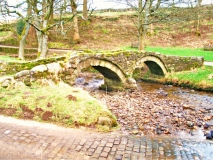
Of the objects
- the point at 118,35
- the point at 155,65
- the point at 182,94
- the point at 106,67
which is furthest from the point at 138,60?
the point at 118,35

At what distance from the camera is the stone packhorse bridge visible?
961 centimetres

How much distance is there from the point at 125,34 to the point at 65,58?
1971 cm

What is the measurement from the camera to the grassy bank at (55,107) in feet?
22.2

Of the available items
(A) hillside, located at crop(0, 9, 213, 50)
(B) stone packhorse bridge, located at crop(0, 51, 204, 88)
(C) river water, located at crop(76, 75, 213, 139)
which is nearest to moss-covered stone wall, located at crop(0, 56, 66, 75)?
(B) stone packhorse bridge, located at crop(0, 51, 204, 88)

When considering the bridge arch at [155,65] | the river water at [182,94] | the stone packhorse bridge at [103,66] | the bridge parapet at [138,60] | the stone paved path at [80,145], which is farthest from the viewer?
the bridge arch at [155,65]

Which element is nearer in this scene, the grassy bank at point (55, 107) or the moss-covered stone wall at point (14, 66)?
the grassy bank at point (55, 107)

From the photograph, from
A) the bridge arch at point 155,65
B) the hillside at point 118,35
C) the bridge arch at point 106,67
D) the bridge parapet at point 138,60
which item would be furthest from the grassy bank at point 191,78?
the hillside at point 118,35

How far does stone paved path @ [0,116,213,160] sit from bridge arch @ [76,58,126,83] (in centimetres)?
620

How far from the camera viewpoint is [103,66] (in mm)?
13648

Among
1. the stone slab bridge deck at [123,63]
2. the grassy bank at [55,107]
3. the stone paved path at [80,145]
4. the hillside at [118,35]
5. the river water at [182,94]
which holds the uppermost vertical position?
the hillside at [118,35]

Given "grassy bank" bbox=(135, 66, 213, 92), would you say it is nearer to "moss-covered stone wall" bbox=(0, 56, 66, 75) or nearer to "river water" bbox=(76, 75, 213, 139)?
"river water" bbox=(76, 75, 213, 139)

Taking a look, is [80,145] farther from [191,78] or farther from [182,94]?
[191,78]

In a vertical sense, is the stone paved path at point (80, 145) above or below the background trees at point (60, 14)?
below

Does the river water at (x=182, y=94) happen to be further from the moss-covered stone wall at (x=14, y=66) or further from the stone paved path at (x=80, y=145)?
the moss-covered stone wall at (x=14, y=66)
